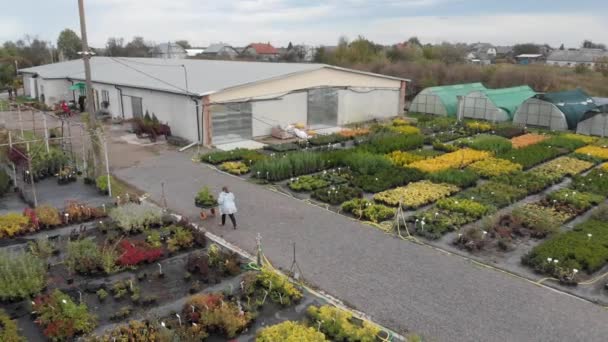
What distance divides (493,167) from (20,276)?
16059 mm

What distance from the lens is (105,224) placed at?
12.6m

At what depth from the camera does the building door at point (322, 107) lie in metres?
27.1

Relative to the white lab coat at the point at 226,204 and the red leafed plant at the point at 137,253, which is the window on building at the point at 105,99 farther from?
the red leafed plant at the point at 137,253

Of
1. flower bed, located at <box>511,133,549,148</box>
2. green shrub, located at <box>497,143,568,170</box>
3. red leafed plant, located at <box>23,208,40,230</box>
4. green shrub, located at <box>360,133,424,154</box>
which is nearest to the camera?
red leafed plant, located at <box>23,208,40,230</box>

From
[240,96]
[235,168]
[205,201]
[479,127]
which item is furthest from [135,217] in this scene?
[479,127]

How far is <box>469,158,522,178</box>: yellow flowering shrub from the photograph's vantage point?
17.6m

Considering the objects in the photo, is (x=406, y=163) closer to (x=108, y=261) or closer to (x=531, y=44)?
(x=108, y=261)

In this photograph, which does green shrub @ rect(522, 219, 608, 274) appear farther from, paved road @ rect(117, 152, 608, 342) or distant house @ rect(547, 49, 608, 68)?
distant house @ rect(547, 49, 608, 68)

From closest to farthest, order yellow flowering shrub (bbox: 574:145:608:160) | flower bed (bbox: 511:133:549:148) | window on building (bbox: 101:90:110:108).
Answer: yellow flowering shrub (bbox: 574:145:608:160), flower bed (bbox: 511:133:549:148), window on building (bbox: 101:90:110:108)

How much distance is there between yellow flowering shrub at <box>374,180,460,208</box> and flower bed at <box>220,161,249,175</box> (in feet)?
18.6

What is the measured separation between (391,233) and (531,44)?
130m

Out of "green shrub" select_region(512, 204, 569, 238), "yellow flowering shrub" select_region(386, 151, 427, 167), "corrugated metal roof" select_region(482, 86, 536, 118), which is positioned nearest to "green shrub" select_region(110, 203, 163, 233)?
"yellow flowering shrub" select_region(386, 151, 427, 167)

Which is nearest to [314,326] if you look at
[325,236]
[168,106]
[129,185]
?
[325,236]

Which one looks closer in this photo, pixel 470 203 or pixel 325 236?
pixel 325 236
